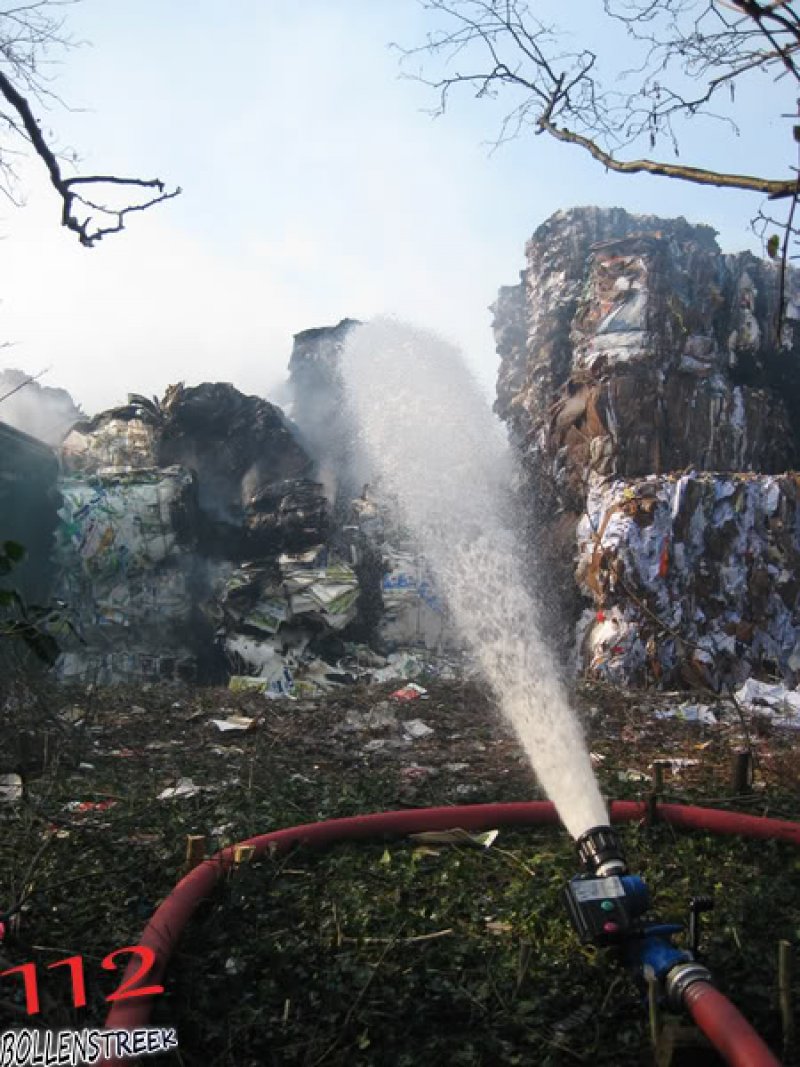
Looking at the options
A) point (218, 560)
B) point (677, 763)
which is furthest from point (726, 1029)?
point (218, 560)

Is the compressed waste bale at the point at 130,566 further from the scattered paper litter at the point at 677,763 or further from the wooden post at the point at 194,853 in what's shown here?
the wooden post at the point at 194,853

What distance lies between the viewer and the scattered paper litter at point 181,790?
4480 millimetres

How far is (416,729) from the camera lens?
21.8ft

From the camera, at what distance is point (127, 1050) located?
1.87 meters

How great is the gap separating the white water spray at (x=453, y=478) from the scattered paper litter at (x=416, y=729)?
1.50 meters

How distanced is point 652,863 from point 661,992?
122 centimetres

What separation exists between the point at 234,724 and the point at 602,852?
4.54 meters

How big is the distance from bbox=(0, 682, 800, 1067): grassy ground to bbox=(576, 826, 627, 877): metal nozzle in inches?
10.8

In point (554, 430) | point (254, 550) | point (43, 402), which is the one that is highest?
point (43, 402)

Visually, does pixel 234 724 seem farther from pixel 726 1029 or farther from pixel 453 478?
pixel 453 478

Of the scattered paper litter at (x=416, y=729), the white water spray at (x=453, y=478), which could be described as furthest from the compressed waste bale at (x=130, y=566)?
the scattered paper litter at (x=416, y=729)

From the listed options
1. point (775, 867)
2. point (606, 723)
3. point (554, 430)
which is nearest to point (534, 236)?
point (554, 430)

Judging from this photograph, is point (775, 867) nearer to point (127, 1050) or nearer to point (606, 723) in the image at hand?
point (127, 1050)

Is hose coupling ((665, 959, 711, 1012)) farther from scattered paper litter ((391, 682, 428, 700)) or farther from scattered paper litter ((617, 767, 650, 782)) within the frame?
scattered paper litter ((391, 682, 428, 700))
